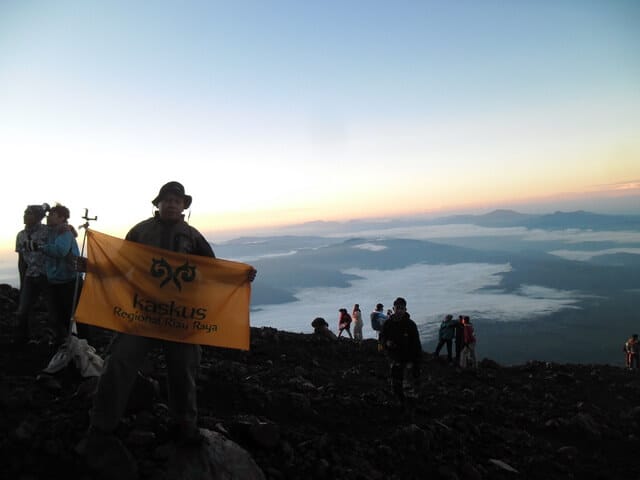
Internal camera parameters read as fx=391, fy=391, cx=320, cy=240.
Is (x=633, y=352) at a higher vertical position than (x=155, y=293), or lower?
lower

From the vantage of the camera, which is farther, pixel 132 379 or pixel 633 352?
pixel 633 352

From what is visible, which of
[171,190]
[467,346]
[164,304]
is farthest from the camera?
[467,346]

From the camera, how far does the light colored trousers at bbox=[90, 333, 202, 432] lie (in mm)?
3826

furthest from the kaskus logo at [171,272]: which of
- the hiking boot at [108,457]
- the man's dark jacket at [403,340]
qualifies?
the man's dark jacket at [403,340]

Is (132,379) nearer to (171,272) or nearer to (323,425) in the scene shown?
(171,272)

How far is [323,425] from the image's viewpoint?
21.8 feet

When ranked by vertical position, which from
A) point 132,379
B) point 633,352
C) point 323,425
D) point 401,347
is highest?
point 132,379

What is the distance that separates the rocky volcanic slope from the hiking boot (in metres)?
0.12

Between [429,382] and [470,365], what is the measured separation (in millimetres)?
4925

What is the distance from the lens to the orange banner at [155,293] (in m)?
4.58

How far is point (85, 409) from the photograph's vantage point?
472 centimetres

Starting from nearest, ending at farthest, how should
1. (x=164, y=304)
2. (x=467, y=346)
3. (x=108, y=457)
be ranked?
(x=108, y=457), (x=164, y=304), (x=467, y=346)

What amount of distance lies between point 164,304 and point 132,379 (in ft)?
3.17

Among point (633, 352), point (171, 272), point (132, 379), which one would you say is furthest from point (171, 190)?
point (633, 352)
